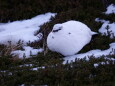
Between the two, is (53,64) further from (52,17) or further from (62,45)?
(52,17)

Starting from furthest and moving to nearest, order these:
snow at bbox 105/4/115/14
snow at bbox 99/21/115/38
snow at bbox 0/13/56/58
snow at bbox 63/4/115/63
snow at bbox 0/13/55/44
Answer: snow at bbox 105/4/115/14, snow at bbox 0/13/55/44, snow at bbox 99/21/115/38, snow at bbox 0/13/56/58, snow at bbox 63/4/115/63

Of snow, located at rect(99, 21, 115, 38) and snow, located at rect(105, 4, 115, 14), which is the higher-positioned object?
snow, located at rect(105, 4, 115, 14)

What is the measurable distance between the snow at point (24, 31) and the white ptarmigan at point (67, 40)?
0.77 metres

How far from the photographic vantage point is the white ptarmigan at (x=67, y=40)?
23.6 feet

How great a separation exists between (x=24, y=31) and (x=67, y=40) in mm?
2538

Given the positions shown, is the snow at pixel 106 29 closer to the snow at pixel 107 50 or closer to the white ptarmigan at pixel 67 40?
the snow at pixel 107 50

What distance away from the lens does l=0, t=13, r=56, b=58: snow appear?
317 inches

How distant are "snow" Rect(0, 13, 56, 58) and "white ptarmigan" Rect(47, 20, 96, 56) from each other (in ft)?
2.51

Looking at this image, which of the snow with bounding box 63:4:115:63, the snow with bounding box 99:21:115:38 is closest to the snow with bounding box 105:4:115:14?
the snow with bounding box 63:4:115:63

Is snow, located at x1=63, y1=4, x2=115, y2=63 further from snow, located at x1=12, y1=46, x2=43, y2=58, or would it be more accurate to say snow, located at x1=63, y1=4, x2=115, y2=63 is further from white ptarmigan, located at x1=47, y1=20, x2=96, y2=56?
snow, located at x1=12, y1=46, x2=43, y2=58

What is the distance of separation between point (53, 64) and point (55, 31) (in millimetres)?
1172

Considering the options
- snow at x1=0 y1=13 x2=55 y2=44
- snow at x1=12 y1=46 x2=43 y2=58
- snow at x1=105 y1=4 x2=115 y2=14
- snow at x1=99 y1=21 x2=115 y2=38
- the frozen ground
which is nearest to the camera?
the frozen ground

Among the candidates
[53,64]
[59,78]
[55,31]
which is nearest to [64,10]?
[55,31]

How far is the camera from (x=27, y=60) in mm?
7164
